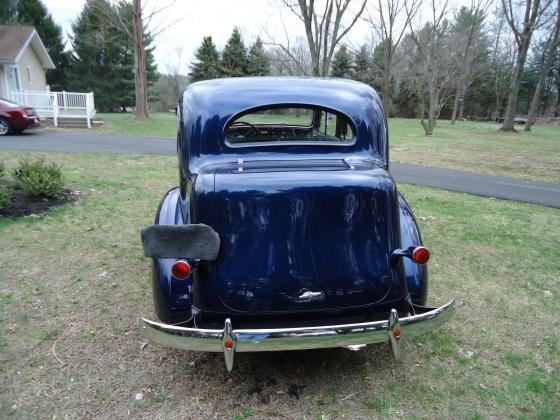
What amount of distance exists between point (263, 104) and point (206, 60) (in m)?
41.9

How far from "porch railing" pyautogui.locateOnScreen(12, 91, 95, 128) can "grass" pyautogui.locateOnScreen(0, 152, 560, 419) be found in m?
15.0

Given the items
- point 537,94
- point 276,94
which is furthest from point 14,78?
point 537,94

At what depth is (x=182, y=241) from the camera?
2.28 m

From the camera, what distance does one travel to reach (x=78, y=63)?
133ft

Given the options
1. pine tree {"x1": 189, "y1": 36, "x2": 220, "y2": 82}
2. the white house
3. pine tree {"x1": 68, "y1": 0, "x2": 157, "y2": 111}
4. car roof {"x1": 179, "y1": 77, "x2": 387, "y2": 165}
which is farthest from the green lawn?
pine tree {"x1": 68, "y1": 0, "x2": 157, "y2": 111}

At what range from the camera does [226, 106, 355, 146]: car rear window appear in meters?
3.82

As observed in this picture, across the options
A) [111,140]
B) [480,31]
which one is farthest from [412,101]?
[111,140]

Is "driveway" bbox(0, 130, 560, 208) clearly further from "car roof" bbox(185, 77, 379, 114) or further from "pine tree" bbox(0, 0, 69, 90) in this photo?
"pine tree" bbox(0, 0, 69, 90)

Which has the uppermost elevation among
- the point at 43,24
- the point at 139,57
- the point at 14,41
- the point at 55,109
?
the point at 43,24

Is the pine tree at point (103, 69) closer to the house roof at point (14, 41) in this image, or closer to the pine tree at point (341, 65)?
the house roof at point (14, 41)

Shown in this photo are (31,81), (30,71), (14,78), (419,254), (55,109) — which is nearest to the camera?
(419,254)

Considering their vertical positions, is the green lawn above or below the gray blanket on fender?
below

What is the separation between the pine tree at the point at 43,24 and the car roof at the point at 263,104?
42.7 metres

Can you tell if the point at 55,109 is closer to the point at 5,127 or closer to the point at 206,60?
the point at 5,127
